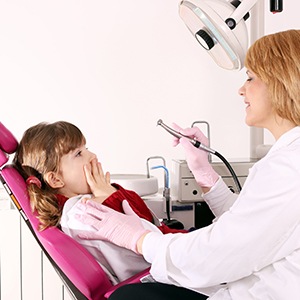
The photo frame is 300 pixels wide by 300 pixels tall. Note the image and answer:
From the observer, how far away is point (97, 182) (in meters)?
1.75

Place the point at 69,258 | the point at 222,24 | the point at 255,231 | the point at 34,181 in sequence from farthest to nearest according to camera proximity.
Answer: the point at 222,24
the point at 34,181
the point at 69,258
the point at 255,231

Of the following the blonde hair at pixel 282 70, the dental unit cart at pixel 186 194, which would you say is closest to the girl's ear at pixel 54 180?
the dental unit cart at pixel 186 194

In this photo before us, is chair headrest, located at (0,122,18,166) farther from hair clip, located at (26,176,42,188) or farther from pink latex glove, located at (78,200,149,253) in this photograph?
pink latex glove, located at (78,200,149,253)

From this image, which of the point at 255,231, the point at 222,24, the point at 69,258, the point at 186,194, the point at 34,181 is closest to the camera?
the point at 255,231

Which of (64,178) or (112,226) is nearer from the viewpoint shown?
(112,226)

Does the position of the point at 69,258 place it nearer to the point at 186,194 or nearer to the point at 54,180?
the point at 54,180

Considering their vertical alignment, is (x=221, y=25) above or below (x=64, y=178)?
above

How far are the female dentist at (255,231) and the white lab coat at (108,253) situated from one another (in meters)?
0.04

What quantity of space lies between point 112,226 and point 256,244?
0.38 m

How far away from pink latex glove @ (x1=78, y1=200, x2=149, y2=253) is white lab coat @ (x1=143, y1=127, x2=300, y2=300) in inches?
4.5

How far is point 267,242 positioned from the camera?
4.24 feet

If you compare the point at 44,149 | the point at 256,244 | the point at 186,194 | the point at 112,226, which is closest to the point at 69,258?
the point at 112,226

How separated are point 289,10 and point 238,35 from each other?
179 centimetres

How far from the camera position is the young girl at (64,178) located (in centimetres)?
163
